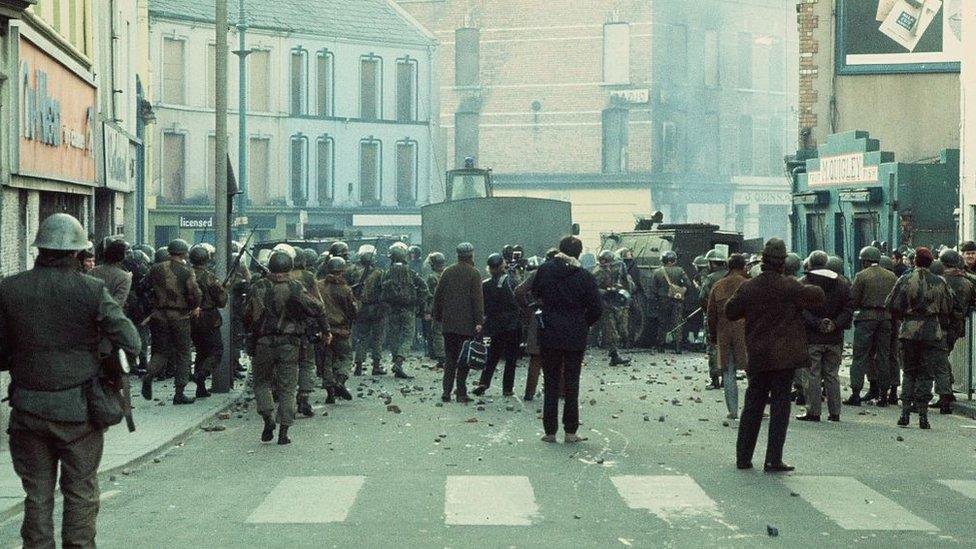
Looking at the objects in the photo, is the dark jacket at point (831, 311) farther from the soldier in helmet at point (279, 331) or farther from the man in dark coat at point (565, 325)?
the soldier in helmet at point (279, 331)

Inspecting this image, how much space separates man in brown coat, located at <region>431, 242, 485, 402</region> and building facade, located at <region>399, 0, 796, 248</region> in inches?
1913

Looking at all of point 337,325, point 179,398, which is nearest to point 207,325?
point 179,398

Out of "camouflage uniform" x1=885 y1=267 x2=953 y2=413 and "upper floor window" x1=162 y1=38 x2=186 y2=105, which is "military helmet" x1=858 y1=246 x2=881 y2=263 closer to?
"camouflage uniform" x1=885 y1=267 x2=953 y2=413

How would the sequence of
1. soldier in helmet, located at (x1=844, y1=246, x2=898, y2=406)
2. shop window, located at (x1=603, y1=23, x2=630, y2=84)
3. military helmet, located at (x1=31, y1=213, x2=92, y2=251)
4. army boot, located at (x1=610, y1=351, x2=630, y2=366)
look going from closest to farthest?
military helmet, located at (x1=31, y1=213, x2=92, y2=251), soldier in helmet, located at (x1=844, y1=246, x2=898, y2=406), army boot, located at (x1=610, y1=351, x2=630, y2=366), shop window, located at (x1=603, y1=23, x2=630, y2=84)

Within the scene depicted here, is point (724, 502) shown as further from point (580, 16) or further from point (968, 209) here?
point (580, 16)

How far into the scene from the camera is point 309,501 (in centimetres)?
1100

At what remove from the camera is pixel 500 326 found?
779 inches

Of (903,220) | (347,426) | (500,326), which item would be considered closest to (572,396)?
(347,426)

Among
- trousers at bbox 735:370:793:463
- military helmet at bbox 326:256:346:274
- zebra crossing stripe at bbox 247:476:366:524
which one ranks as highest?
military helmet at bbox 326:256:346:274

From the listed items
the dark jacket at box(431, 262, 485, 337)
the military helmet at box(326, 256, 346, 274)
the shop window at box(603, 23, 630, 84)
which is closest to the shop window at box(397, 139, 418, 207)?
the shop window at box(603, 23, 630, 84)

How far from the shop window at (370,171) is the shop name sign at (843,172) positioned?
2591 cm

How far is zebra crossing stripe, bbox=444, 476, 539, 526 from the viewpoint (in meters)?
10.2

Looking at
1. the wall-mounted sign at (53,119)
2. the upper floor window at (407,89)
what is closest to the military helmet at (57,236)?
the wall-mounted sign at (53,119)

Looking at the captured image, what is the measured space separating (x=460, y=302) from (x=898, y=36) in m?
21.5
